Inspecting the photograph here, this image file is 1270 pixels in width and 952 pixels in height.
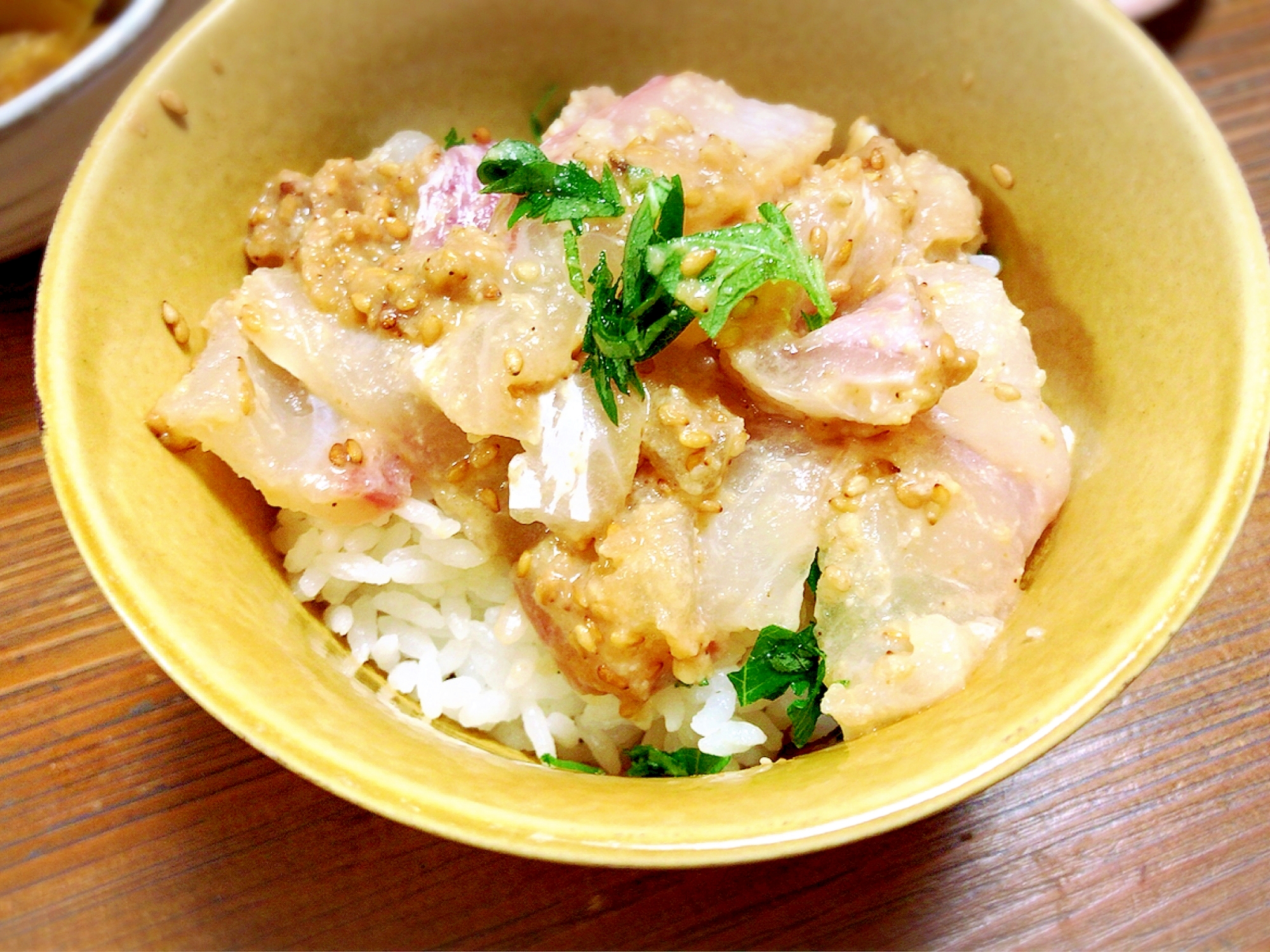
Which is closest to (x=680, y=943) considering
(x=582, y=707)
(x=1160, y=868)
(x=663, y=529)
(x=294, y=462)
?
(x=582, y=707)

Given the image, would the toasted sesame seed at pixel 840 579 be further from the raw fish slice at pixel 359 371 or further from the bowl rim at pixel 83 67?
the bowl rim at pixel 83 67

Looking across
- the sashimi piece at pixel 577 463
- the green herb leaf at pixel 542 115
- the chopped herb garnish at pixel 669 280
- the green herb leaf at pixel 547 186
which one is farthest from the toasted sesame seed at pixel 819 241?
the green herb leaf at pixel 542 115

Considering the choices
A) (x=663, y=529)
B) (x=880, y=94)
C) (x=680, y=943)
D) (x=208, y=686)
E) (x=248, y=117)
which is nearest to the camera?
(x=208, y=686)

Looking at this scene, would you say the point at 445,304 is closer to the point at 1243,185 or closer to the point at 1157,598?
the point at 1157,598

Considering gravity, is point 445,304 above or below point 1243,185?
above

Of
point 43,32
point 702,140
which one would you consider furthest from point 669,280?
point 43,32

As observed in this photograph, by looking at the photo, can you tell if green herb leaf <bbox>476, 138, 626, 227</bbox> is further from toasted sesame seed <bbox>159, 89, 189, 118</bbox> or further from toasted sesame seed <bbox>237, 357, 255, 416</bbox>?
toasted sesame seed <bbox>159, 89, 189, 118</bbox>

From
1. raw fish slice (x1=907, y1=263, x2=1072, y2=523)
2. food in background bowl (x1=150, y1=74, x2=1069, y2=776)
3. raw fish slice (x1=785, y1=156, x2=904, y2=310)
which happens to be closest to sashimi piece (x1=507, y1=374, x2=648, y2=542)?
food in background bowl (x1=150, y1=74, x2=1069, y2=776)
